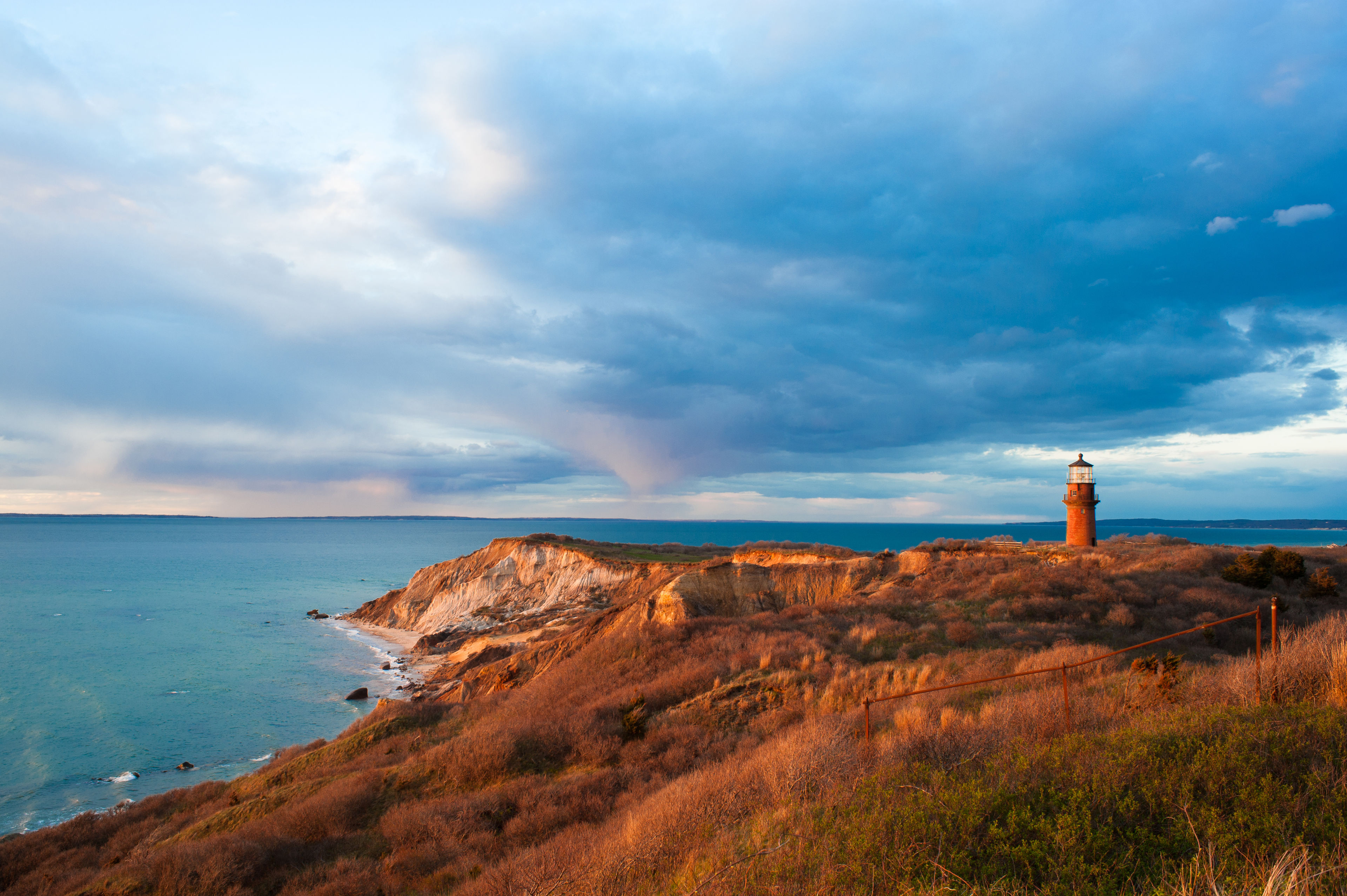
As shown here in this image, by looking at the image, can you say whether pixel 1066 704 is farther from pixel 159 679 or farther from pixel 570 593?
pixel 159 679

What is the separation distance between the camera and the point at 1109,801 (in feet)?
18.0

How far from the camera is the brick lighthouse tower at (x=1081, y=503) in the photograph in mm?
31656

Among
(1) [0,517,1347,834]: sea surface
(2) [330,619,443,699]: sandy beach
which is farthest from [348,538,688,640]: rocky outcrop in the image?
(1) [0,517,1347,834]: sea surface

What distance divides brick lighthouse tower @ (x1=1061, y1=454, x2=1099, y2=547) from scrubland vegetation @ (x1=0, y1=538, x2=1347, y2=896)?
37.0 ft

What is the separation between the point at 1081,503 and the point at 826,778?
3089 cm

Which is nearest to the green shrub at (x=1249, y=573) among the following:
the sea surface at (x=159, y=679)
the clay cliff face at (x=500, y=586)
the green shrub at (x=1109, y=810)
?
the green shrub at (x=1109, y=810)

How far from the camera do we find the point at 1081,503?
104 feet

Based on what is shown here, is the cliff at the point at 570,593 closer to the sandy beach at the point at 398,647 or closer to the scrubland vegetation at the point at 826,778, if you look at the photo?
the sandy beach at the point at 398,647

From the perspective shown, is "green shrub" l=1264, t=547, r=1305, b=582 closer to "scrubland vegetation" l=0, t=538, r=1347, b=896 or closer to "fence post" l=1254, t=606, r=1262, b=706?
"scrubland vegetation" l=0, t=538, r=1347, b=896

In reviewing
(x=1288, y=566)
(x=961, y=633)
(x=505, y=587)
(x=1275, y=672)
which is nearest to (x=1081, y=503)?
(x=1288, y=566)

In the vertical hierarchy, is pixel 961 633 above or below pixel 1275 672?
below

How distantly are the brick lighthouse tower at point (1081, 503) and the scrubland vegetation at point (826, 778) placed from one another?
37.0 ft

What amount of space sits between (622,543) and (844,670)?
156ft

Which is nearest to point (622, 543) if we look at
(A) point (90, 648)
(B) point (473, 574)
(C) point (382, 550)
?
(B) point (473, 574)
